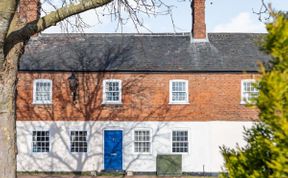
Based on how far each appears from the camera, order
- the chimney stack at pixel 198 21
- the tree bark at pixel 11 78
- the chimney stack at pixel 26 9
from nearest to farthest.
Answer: the tree bark at pixel 11 78 < the chimney stack at pixel 26 9 < the chimney stack at pixel 198 21

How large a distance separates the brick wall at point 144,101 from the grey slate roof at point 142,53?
0.58 m

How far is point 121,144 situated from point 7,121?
688 inches

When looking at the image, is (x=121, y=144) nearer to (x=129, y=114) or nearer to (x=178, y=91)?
(x=129, y=114)

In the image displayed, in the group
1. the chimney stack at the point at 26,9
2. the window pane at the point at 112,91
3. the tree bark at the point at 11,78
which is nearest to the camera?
the tree bark at the point at 11,78

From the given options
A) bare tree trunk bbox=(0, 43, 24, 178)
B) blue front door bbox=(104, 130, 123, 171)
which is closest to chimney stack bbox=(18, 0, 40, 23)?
bare tree trunk bbox=(0, 43, 24, 178)

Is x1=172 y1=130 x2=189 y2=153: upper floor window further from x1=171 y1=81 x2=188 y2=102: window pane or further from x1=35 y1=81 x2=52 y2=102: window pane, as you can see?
x1=35 y1=81 x2=52 y2=102: window pane

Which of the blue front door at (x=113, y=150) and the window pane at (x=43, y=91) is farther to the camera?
the window pane at (x=43, y=91)

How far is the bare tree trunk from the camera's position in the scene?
8.55 m

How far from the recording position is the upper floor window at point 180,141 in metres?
25.8

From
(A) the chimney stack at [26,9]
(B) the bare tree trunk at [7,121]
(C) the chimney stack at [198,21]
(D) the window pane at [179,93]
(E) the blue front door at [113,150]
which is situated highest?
(C) the chimney stack at [198,21]

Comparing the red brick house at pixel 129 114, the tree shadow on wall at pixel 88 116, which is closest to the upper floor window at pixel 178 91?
the red brick house at pixel 129 114

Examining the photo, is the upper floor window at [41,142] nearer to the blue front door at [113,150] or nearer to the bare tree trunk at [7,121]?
the blue front door at [113,150]

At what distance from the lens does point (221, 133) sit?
25734 mm

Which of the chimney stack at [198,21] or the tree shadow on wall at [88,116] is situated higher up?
the chimney stack at [198,21]
